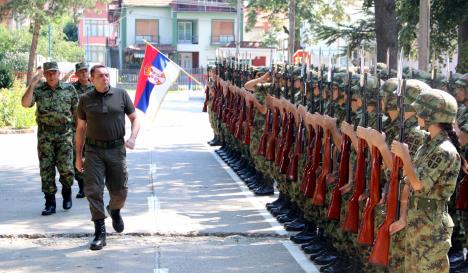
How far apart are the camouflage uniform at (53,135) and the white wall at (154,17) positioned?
59721 millimetres

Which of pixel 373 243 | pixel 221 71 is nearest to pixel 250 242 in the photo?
pixel 373 243

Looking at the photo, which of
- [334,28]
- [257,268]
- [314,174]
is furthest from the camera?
[334,28]

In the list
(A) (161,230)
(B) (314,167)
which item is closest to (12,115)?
(A) (161,230)

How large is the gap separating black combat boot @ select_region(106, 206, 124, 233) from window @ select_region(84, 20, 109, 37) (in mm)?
81360

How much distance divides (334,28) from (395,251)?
20608 millimetres

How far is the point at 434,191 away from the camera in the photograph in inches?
211

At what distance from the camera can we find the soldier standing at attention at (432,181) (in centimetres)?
529

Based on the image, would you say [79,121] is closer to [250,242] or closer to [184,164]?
[250,242]

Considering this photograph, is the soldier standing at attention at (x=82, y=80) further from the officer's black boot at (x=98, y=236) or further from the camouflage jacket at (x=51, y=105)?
the officer's black boot at (x=98, y=236)

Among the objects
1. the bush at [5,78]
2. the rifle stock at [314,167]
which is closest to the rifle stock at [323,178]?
the rifle stock at [314,167]

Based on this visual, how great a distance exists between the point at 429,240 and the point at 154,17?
6511 cm

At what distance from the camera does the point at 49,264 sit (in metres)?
7.73

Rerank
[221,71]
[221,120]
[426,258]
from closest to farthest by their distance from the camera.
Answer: [426,258]
[221,120]
[221,71]

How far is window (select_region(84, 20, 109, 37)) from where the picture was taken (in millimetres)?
88188
